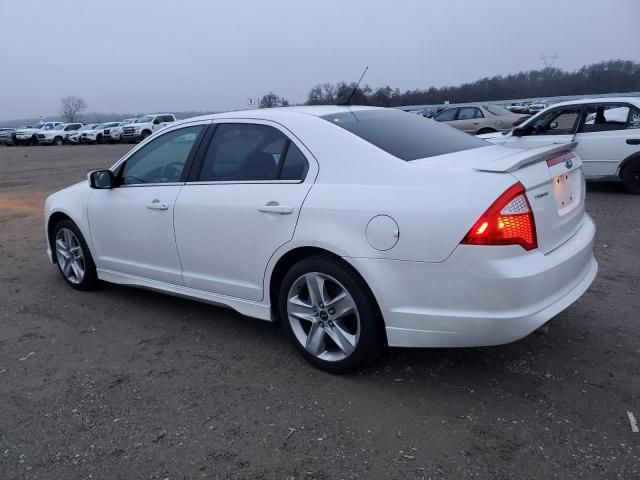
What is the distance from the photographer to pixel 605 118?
30.1 ft

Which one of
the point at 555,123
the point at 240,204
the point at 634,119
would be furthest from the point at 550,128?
the point at 240,204

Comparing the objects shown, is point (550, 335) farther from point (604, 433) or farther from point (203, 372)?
point (203, 372)

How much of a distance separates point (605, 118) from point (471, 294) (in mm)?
7854

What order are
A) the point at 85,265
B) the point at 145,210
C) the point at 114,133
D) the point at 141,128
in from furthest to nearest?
1. the point at 114,133
2. the point at 141,128
3. the point at 85,265
4. the point at 145,210

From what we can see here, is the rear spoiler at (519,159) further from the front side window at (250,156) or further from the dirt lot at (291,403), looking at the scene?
the dirt lot at (291,403)

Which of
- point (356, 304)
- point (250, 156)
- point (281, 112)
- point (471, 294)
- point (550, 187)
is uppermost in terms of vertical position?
point (281, 112)

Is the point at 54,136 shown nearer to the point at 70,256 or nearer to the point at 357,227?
the point at 70,256

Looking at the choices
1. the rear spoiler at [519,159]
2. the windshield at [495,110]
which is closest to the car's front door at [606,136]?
the rear spoiler at [519,159]

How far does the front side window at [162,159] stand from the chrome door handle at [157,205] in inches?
7.5

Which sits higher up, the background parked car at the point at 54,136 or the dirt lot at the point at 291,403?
the background parked car at the point at 54,136

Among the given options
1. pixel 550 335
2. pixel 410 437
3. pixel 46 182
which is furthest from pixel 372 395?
pixel 46 182

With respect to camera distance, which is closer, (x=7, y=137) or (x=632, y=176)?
(x=632, y=176)

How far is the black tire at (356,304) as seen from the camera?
3.11 meters

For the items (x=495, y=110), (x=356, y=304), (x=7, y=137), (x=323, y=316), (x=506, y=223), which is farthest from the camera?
(x=7, y=137)
